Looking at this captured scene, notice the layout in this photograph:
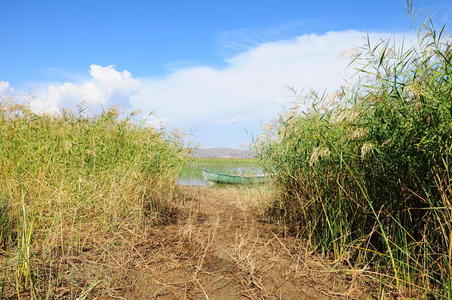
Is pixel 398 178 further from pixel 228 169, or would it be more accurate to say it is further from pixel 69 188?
pixel 228 169

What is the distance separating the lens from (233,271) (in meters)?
3.08

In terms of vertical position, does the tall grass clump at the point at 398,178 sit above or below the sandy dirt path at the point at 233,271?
above

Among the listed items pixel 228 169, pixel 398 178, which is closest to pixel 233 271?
pixel 398 178

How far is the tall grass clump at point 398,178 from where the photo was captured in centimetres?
242

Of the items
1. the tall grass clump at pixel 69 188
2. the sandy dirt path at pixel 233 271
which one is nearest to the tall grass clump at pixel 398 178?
the sandy dirt path at pixel 233 271

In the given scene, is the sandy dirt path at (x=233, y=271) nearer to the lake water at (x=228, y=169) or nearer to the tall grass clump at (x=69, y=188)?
the tall grass clump at (x=69, y=188)

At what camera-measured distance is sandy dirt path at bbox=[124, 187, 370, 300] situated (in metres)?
2.74

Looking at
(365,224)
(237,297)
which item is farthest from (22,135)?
(365,224)

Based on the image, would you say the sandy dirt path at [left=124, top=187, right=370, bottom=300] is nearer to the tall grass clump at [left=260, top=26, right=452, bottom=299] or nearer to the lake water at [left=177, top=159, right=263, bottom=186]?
the tall grass clump at [left=260, top=26, right=452, bottom=299]

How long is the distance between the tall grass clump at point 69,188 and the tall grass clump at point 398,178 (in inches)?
83.1

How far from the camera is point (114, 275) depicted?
2977 millimetres

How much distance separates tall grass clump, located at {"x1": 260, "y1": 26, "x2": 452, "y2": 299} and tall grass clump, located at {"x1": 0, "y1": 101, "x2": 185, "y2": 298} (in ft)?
6.92

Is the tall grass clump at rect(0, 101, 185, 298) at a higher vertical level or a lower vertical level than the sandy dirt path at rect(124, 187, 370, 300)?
higher

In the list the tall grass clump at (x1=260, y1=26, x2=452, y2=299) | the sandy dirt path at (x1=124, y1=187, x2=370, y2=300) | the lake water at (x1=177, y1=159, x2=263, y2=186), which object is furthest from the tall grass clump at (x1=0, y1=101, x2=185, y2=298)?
the tall grass clump at (x1=260, y1=26, x2=452, y2=299)
